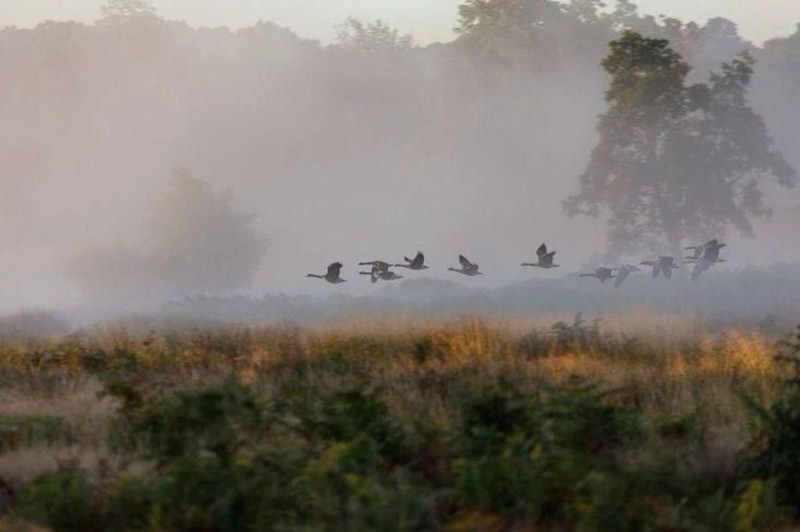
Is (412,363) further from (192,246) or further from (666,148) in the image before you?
(192,246)

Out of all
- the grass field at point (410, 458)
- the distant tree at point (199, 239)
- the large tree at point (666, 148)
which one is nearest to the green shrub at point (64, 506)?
the grass field at point (410, 458)

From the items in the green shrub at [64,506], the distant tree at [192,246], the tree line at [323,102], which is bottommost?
the green shrub at [64,506]

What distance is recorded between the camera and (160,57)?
10612 cm

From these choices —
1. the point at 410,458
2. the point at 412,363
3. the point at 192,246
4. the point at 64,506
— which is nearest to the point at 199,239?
the point at 192,246

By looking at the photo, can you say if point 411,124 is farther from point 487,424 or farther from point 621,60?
point 487,424

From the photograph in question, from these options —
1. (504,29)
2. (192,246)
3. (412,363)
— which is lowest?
(412,363)

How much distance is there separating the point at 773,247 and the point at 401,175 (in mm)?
25121

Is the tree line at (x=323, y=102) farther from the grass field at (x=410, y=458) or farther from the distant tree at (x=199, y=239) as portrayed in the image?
the grass field at (x=410, y=458)

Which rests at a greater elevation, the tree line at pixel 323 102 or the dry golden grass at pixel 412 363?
the tree line at pixel 323 102

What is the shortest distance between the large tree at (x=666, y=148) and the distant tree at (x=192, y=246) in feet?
65.2

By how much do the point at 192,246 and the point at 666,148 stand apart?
951 inches

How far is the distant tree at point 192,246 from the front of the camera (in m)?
59.6

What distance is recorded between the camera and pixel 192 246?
197 ft

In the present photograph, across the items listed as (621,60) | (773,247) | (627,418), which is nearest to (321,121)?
(773,247)
